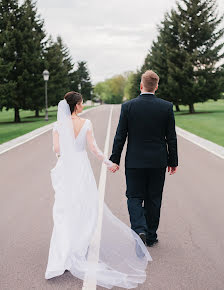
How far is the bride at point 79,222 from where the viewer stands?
4133 millimetres

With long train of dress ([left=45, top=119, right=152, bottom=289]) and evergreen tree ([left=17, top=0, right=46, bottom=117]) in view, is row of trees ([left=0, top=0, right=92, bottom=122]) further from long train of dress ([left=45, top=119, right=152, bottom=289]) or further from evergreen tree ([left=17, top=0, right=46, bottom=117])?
long train of dress ([left=45, top=119, right=152, bottom=289])

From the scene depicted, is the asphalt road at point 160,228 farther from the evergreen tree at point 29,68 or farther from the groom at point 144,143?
the evergreen tree at point 29,68

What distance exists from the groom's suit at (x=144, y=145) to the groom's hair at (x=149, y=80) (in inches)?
3.4

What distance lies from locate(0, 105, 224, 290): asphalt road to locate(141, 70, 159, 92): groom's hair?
206cm

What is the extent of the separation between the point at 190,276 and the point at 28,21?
33641mm

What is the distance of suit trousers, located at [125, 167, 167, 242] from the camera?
4.60 m

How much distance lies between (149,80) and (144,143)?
0.77m

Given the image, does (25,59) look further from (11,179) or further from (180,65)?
(11,179)

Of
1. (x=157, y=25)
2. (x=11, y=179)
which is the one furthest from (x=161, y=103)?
(x=157, y=25)

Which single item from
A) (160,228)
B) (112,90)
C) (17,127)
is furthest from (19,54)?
(112,90)

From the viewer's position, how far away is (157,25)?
148ft

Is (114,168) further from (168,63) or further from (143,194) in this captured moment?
(168,63)

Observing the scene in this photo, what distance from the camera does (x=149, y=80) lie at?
454 cm

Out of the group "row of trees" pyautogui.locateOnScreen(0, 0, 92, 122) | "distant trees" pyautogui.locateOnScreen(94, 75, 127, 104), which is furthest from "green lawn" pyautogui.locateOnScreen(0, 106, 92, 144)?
"distant trees" pyautogui.locateOnScreen(94, 75, 127, 104)
